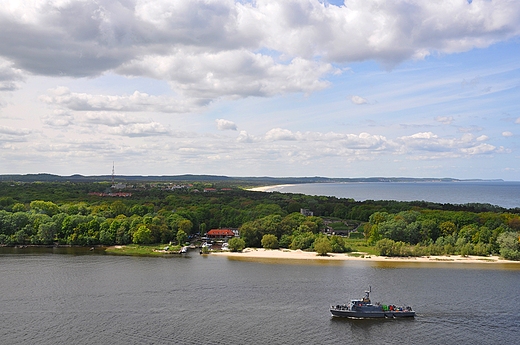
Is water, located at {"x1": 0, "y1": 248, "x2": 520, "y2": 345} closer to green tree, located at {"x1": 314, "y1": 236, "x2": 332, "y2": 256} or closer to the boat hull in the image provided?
the boat hull

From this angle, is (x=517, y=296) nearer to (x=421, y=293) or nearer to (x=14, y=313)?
(x=421, y=293)

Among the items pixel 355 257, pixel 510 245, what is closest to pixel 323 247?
pixel 355 257

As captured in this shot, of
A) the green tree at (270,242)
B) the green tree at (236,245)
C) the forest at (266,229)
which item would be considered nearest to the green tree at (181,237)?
the forest at (266,229)

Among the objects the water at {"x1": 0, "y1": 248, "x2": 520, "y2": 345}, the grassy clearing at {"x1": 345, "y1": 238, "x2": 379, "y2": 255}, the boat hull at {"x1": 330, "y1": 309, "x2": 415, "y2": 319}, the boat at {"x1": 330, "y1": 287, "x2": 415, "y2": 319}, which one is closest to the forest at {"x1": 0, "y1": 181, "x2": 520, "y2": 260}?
the grassy clearing at {"x1": 345, "y1": 238, "x2": 379, "y2": 255}

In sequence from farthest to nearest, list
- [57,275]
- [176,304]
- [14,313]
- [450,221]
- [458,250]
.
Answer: [450,221]
[458,250]
[57,275]
[176,304]
[14,313]

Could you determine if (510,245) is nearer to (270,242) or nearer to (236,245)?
(270,242)

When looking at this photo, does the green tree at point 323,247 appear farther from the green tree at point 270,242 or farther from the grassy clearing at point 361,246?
the green tree at point 270,242

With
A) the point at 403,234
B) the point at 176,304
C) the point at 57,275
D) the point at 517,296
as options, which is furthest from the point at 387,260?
the point at 57,275
